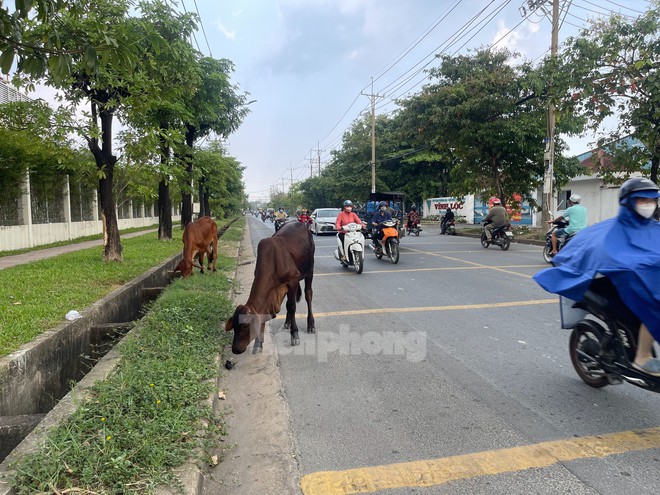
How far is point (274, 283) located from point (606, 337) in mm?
2909

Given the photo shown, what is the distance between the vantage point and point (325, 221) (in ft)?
81.9

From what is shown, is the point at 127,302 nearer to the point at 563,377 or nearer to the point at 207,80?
the point at 563,377

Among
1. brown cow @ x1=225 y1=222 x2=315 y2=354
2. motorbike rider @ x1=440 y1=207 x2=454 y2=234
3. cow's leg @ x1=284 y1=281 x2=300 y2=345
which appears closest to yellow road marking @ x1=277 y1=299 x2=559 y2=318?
brown cow @ x1=225 y1=222 x2=315 y2=354

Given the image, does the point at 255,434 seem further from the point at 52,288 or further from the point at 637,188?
the point at 52,288

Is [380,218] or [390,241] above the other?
[380,218]

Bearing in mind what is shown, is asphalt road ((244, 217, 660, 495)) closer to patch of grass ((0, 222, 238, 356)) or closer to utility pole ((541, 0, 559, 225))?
patch of grass ((0, 222, 238, 356))

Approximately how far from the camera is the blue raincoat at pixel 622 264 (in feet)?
9.73

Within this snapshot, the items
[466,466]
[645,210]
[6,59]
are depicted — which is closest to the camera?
[6,59]

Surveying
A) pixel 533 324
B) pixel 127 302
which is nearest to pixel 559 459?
pixel 533 324

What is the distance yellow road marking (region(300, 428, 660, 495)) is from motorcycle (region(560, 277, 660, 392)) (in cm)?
44

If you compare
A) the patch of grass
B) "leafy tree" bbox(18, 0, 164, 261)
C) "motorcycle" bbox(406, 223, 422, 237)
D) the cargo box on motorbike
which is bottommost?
the patch of grass

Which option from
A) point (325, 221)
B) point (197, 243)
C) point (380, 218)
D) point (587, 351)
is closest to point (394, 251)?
point (380, 218)

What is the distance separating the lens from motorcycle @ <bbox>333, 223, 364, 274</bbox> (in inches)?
400

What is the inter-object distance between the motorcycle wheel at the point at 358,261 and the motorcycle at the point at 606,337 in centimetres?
640
